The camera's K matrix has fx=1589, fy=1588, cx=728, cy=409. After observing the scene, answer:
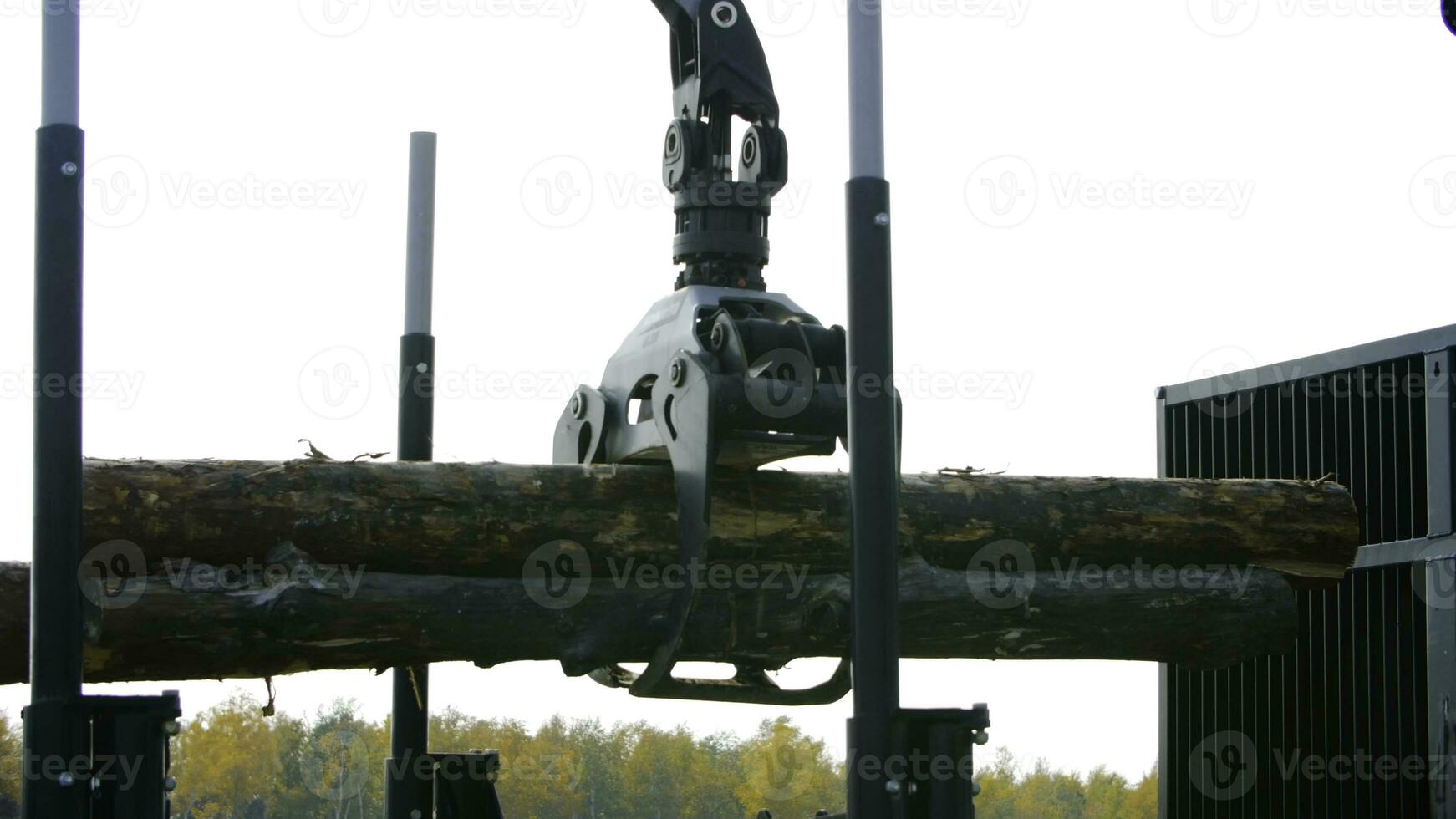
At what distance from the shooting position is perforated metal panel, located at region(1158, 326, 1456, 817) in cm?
559

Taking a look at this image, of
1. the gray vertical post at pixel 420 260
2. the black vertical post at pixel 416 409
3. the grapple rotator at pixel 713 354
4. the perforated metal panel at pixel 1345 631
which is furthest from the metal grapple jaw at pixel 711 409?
the perforated metal panel at pixel 1345 631

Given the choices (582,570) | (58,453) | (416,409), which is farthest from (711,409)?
(58,453)

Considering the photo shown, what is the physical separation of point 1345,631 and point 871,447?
11.1ft

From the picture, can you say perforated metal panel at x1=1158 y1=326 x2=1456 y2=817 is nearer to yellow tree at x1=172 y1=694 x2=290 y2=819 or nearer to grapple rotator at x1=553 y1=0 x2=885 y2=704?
grapple rotator at x1=553 y1=0 x2=885 y2=704

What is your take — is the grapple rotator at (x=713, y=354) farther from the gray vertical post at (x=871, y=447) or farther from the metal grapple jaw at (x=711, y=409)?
the gray vertical post at (x=871, y=447)

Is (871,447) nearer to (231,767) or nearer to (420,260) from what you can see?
(420,260)

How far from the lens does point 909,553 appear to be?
499 centimetres

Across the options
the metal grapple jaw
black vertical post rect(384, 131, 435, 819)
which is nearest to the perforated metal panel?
the metal grapple jaw

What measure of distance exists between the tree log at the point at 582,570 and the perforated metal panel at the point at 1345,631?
2.00ft

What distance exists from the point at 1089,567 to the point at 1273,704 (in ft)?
4.87

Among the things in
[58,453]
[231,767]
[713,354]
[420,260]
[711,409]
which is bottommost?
[231,767]

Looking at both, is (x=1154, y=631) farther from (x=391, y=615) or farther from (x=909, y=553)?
(x=391, y=615)

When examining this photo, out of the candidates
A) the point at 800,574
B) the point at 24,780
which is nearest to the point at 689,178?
the point at 800,574

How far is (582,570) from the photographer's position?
15.4ft
